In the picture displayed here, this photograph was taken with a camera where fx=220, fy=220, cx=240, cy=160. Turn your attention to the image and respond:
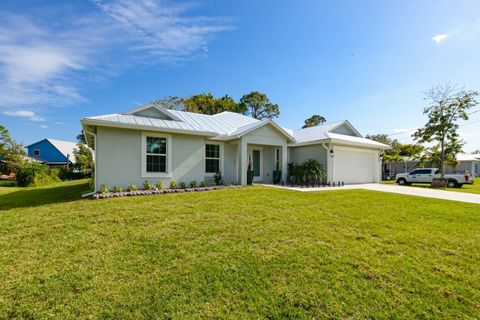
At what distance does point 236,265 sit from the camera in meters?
3.62

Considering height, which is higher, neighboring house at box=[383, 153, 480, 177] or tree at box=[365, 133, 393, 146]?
tree at box=[365, 133, 393, 146]

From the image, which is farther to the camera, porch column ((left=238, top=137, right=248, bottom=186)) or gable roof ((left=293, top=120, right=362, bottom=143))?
gable roof ((left=293, top=120, right=362, bottom=143))

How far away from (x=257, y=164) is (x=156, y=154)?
6.72 meters

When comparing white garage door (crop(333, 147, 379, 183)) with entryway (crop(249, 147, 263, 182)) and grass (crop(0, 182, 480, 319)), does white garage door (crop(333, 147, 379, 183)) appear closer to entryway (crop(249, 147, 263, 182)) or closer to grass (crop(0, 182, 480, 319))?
entryway (crop(249, 147, 263, 182))

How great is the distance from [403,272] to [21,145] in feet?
110

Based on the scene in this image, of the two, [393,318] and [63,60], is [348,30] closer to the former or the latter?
[393,318]

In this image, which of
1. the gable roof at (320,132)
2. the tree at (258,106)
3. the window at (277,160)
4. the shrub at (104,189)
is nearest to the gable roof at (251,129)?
the window at (277,160)

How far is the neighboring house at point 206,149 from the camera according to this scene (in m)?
9.55

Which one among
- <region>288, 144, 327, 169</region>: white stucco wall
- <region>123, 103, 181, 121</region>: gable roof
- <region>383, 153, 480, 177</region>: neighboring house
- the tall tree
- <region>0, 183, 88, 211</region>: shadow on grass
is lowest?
<region>0, 183, 88, 211</region>: shadow on grass

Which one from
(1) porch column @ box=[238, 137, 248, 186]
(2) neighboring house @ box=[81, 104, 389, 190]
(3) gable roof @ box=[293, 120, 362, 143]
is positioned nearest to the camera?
(2) neighboring house @ box=[81, 104, 389, 190]

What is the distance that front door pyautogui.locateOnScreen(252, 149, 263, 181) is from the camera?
14.6 m

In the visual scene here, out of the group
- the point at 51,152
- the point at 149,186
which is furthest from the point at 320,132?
the point at 51,152

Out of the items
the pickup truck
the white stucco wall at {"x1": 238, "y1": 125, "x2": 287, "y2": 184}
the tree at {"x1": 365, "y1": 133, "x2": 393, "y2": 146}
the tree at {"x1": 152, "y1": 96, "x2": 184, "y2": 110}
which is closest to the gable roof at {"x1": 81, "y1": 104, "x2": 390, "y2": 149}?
the white stucco wall at {"x1": 238, "y1": 125, "x2": 287, "y2": 184}

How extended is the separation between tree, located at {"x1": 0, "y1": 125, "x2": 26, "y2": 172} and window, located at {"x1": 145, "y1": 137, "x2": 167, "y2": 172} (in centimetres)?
2074
